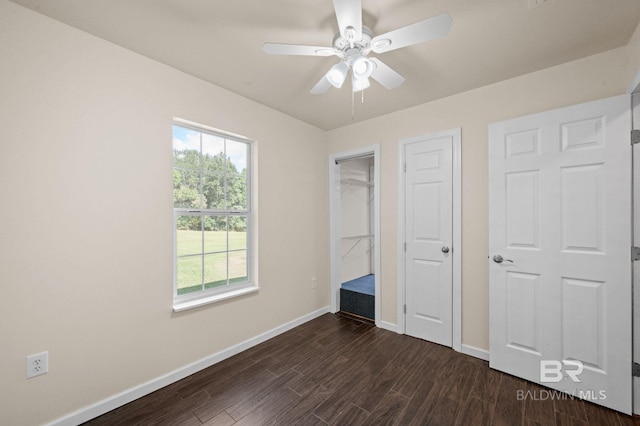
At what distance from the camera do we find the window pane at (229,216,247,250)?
2666 millimetres

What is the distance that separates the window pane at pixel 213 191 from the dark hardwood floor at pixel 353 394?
1.49m

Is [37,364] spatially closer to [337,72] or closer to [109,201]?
[109,201]

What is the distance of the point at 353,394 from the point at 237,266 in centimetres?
158

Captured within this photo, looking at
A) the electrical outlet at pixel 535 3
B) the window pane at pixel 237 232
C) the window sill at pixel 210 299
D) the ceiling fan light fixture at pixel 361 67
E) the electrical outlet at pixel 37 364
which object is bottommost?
the electrical outlet at pixel 37 364

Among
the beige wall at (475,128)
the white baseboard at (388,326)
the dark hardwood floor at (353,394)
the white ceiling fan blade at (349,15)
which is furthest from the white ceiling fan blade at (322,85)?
the white baseboard at (388,326)

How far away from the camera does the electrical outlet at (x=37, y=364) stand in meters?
1.54

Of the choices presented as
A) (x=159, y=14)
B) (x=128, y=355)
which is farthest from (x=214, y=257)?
(x=159, y=14)

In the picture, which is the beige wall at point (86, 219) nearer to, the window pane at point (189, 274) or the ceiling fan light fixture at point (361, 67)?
the window pane at point (189, 274)

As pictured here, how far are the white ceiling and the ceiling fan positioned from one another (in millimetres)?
206

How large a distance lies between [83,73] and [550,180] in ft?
11.4

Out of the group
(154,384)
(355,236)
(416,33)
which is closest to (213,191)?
(154,384)

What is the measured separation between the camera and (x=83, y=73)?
1.73 m

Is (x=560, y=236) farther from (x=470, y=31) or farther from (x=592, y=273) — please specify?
(x=470, y=31)

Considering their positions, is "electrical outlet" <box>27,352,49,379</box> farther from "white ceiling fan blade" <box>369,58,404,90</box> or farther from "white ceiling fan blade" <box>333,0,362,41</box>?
"white ceiling fan blade" <box>369,58,404,90</box>
